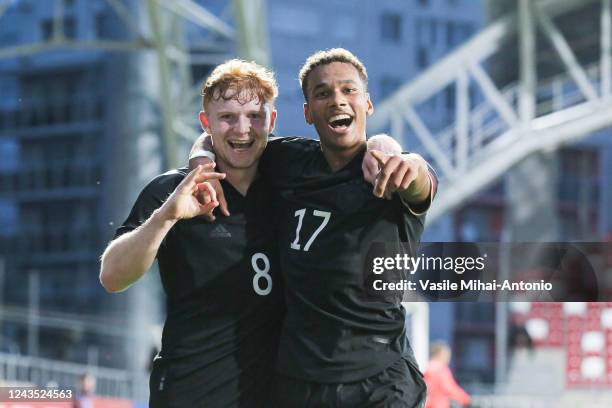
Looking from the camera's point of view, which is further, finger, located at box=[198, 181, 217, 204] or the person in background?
the person in background

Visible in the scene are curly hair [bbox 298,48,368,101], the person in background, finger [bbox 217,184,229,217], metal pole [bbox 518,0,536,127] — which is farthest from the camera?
metal pole [bbox 518,0,536,127]

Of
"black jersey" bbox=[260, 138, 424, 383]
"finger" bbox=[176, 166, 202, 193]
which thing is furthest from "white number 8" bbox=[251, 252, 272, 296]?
"finger" bbox=[176, 166, 202, 193]

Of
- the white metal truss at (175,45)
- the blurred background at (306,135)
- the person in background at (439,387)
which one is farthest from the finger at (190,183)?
the white metal truss at (175,45)

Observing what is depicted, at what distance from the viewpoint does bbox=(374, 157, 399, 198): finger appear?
8.66 feet

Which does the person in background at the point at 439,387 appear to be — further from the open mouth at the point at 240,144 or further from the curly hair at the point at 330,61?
the curly hair at the point at 330,61

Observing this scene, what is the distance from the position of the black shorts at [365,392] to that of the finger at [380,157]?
476mm

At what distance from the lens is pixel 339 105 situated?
9.32ft

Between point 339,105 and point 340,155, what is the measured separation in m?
0.14

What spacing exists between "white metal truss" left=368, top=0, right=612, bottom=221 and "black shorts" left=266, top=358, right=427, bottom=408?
11.4m

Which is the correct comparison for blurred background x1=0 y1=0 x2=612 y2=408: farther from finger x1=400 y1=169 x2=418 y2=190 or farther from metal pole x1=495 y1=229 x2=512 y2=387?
finger x1=400 y1=169 x2=418 y2=190

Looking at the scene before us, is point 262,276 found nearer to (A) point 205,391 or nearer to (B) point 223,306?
(B) point 223,306

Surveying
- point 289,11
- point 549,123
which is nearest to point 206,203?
point 549,123

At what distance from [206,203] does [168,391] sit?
51 cm

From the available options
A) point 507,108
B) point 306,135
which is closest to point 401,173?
point 507,108
